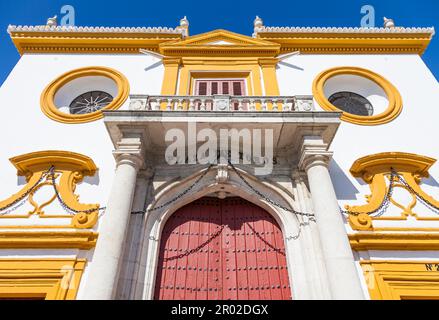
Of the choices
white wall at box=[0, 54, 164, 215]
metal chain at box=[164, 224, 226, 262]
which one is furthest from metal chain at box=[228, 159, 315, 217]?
white wall at box=[0, 54, 164, 215]

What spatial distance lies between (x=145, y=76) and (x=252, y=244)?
6.01 metres

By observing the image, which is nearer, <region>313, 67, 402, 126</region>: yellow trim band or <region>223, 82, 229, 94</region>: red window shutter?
<region>313, 67, 402, 126</region>: yellow trim band

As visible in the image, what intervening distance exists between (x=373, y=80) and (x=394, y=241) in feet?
18.1

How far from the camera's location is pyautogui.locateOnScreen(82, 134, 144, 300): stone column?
223 inches

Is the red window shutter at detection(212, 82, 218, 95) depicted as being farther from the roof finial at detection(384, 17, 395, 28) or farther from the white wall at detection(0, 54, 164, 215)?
the roof finial at detection(384, 17, 395, 28)

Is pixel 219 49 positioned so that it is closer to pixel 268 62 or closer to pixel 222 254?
pixel 268 62

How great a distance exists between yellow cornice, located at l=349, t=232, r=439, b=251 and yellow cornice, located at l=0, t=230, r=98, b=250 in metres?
5.14

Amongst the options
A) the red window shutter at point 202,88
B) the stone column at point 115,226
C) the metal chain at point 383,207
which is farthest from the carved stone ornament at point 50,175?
the metal chain at point 383,207

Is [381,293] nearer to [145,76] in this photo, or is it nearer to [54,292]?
[54,292]

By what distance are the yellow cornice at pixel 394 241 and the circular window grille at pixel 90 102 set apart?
7469 mm

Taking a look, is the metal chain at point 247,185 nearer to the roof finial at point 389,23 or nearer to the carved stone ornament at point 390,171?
the carved stone ornament at point 390,171

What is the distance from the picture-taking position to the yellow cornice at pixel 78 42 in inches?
446

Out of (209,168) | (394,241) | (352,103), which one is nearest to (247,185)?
(209,168)
